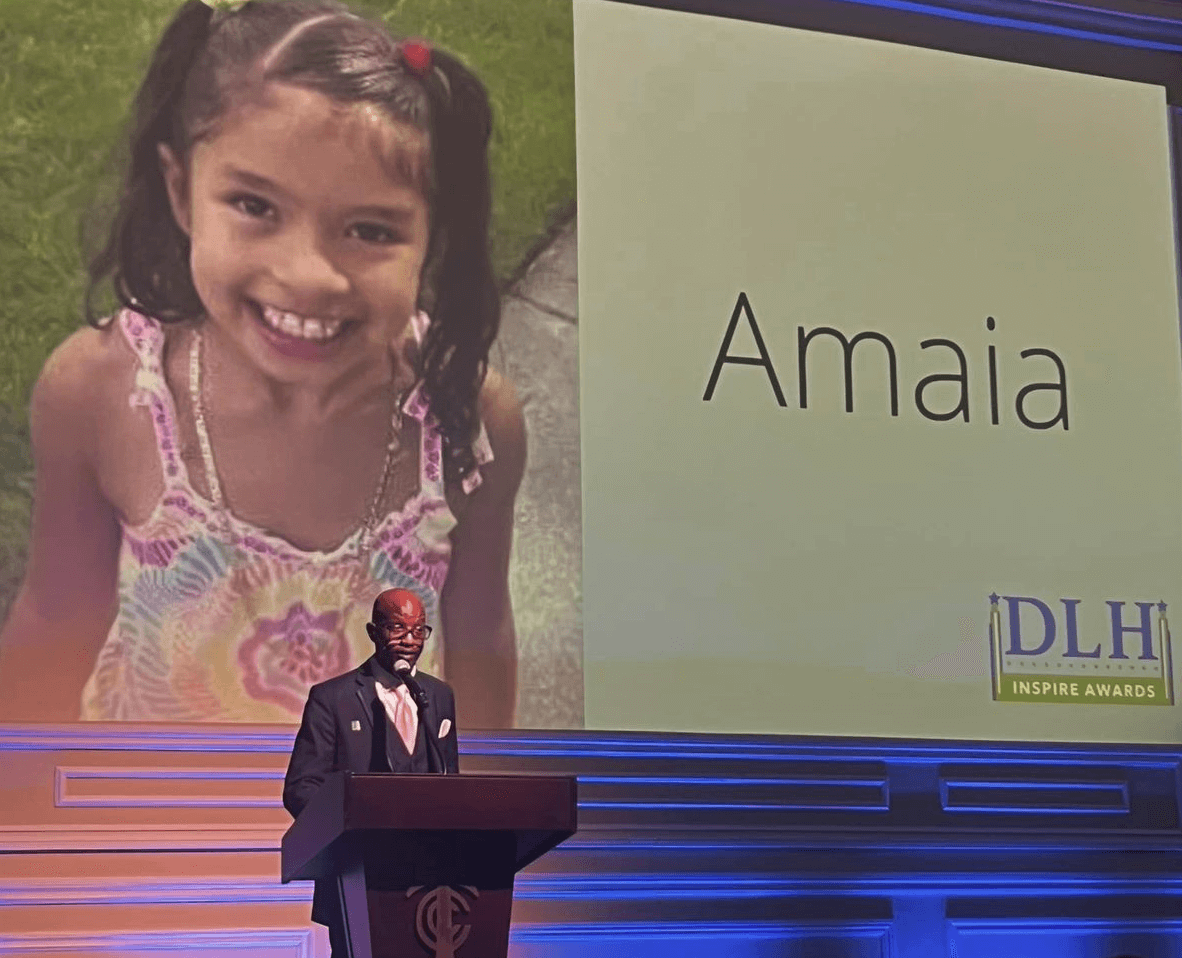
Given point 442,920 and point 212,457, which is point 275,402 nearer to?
point 212,457

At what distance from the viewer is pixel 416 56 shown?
518 centimetres

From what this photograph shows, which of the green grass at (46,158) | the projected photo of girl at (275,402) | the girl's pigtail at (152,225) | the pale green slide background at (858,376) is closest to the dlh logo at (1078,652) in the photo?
the pale green slide background at (858,376)

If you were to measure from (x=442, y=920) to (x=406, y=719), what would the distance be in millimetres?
515

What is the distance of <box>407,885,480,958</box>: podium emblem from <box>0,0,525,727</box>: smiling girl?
1.67 m

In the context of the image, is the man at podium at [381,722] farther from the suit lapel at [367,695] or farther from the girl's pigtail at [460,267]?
the girl's pigtail at [460,267]

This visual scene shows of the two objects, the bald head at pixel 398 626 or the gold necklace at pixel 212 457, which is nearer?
the bald head at pixel 398 626

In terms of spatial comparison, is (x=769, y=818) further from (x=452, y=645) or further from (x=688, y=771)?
(x=452, y=645)

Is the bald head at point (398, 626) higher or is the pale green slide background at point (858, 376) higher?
the pale green slide background at point (858, 376)

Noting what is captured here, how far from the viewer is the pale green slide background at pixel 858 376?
519 cm

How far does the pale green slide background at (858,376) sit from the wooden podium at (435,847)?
70.5 inches

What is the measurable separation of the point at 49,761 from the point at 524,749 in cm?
120

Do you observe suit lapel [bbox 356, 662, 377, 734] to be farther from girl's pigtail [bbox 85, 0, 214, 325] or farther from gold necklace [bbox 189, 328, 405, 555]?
girl's pigtail [bbox 85, 0, 214, 325]

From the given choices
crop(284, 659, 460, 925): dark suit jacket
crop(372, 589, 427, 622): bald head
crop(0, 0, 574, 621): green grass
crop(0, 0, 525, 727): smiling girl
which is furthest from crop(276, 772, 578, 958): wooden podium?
crop(0, 0, 574, 621): green grass

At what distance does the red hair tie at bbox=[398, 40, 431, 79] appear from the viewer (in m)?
5.17
